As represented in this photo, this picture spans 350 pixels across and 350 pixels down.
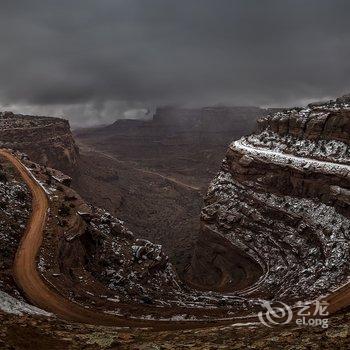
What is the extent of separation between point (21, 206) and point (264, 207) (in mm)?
30782

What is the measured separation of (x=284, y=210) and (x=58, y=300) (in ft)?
112

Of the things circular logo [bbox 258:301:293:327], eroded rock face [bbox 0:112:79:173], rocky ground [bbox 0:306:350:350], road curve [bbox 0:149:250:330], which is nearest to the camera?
rocky ground [bbox 0:306:350:350]

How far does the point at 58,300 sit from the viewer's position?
25.6m

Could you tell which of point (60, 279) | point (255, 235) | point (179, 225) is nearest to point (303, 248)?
point (255, 235)

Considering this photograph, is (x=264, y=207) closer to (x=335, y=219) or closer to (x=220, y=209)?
(x=220, y=209)

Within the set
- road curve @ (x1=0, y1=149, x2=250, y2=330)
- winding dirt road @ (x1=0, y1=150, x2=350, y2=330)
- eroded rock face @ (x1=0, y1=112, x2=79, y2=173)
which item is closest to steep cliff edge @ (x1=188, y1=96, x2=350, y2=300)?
winding dirt road @ (x1=0, y1=150, x2=350, y2=330)

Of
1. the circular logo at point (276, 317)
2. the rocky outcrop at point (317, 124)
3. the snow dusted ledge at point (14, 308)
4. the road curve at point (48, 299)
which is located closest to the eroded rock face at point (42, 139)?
the rocky outcrop at point (317, 124)

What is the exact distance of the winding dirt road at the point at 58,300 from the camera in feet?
76.0

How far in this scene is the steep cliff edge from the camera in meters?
41.2

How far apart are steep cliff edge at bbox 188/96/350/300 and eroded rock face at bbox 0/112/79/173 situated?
2723 inches

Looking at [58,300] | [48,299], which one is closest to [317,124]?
[58,300]

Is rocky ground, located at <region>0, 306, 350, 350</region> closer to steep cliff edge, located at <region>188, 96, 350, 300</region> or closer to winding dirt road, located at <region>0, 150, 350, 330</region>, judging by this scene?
winding dirt road, located at <region>0, 150, 350, 330</region>

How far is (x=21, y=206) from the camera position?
41719 mm

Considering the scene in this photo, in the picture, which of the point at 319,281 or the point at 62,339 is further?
the point at 319,281
